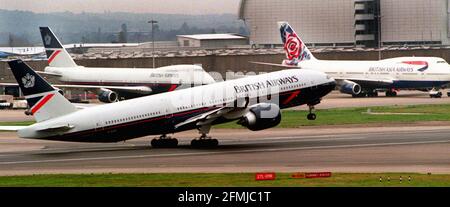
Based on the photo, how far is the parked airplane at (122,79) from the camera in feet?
384

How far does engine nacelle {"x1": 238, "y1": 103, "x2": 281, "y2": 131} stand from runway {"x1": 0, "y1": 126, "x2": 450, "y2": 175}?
1.56 metres

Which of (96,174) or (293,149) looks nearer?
(96,174)

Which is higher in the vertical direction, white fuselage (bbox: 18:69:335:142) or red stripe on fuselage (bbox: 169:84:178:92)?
white fuselage (bbox: 18:69:335:142)

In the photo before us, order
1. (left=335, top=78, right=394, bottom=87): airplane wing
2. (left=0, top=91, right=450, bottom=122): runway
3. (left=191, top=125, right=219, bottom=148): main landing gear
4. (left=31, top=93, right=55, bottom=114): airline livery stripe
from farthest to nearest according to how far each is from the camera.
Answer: (left=335, top=78, right=394, bottom=87): airplane wing → (left=0, top=91, right=450, bottom=122): runway → (left=191, top=125, right=219, bottom=148): main landing gear → (left=31, top=93, right=55, bottom=114): airline livery stripe

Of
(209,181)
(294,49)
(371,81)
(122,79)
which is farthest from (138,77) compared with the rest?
Answer: (209,181)

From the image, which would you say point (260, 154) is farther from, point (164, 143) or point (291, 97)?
point (291, 97)

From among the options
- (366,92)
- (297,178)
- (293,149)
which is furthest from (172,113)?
(366,92)

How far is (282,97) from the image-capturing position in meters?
66.4

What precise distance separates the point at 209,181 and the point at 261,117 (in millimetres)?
17234

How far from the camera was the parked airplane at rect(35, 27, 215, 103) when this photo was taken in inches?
4614

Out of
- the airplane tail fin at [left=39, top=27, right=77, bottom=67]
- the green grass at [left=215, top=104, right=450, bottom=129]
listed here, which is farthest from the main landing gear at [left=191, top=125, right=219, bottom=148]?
Answer: the airplane tail fin at [left=39, top=27, right=77, bottom=67]

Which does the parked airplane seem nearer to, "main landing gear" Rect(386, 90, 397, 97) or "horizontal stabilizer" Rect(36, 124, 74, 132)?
"main landing gear" Rect(386, 90, 397, 97)

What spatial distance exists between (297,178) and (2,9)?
34253 mm
